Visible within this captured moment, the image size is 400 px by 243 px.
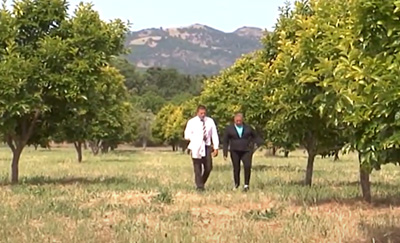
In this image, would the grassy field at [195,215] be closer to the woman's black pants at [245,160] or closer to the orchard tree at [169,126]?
the woman's black pants at [245,160]

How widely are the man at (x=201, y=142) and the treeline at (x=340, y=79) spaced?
1589 mm

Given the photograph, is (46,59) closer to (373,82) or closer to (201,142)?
(201,142)

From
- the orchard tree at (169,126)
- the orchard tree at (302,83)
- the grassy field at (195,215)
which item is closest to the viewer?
the grassy field at (195,215)

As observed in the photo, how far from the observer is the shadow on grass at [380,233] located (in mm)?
9344

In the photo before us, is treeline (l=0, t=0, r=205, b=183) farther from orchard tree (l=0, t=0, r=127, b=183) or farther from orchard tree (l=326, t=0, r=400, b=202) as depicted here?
orchard tree (l=326, t=0, r=400, b=202)

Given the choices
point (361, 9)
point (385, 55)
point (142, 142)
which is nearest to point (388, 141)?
point (385, 55)

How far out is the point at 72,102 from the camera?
18.0m

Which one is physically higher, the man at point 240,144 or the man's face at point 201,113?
the man's face at point 201,113

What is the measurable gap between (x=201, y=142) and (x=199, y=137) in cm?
13

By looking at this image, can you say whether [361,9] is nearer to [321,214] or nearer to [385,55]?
[385,55]

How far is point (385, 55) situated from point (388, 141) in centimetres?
91

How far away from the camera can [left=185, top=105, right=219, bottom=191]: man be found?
52.4 ft

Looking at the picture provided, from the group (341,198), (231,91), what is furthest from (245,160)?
(231,91)

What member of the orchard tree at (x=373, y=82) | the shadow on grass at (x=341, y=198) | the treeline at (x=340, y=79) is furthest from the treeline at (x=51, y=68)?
the orchard tree at (x=373, y=82)
